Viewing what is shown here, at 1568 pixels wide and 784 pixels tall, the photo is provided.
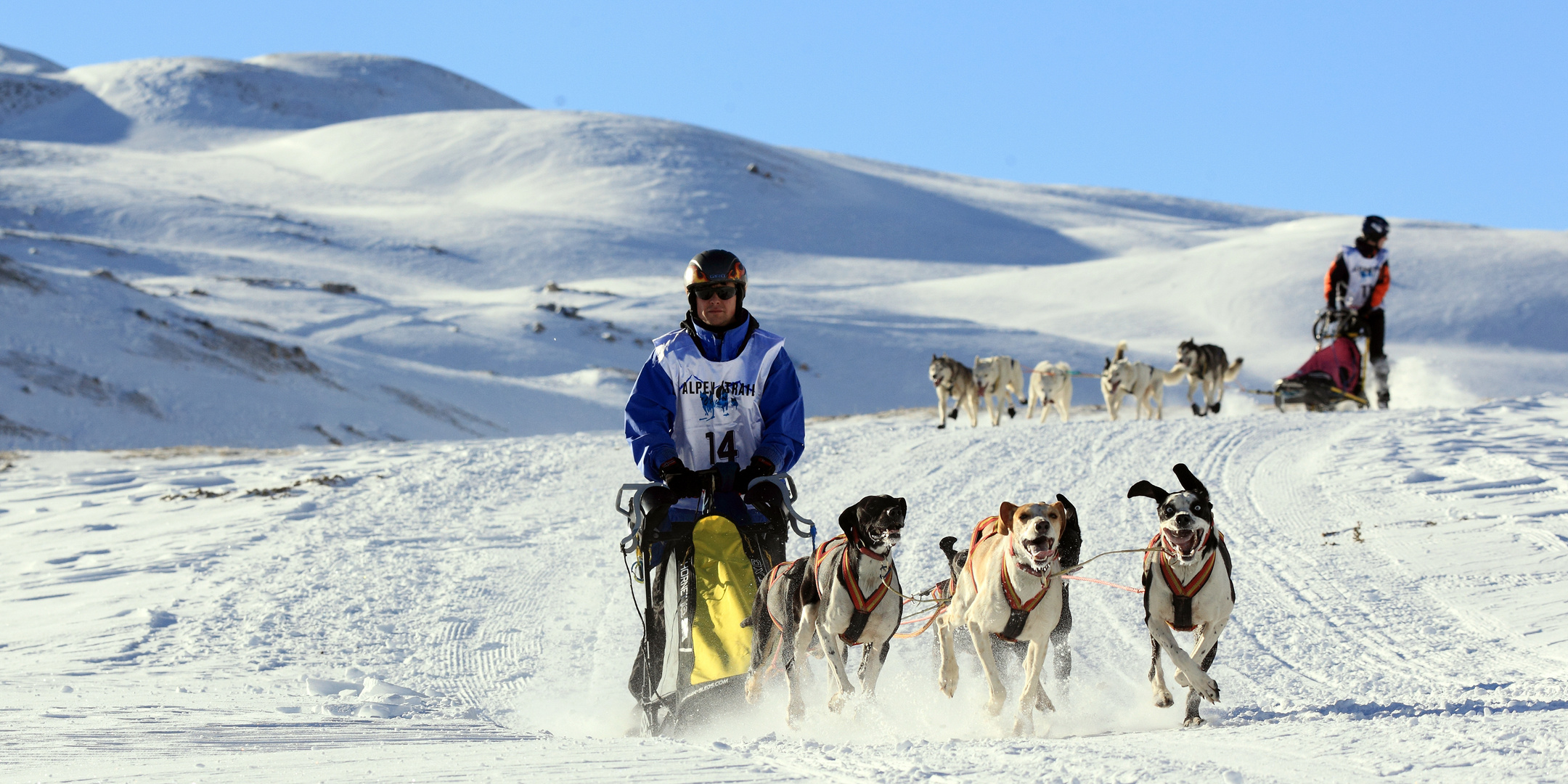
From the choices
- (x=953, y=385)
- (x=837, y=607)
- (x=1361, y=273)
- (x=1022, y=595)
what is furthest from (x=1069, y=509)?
(x=953, y=385)

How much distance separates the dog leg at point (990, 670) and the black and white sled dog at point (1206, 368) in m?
10.9

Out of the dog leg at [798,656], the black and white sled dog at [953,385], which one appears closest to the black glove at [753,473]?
the dog leg at [798,656]

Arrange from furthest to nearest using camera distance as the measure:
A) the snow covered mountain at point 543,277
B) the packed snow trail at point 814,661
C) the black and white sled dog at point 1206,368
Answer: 1. the snow covered mountain at point 543,277
2. the black and white sled dog at point 1206,368
3. the packed snow trail at point 814,661

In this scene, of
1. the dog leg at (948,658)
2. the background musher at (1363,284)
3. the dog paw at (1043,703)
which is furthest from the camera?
the background musher at (1363,284)

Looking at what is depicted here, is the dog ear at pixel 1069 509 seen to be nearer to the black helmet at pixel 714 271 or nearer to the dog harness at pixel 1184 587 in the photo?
the dog harness at pixel 1184 587

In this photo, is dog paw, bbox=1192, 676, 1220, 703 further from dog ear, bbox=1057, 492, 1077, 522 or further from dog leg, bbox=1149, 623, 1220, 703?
dog ear, bbox=1057, 492, 1077, 522

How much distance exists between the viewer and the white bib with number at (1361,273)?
43.9 feet

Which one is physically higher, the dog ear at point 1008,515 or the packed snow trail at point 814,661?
the dog ear at point 1008,515

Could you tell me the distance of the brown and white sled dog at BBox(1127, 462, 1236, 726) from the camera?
4.64m

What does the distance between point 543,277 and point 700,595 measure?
120 feet

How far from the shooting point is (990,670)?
489 cm

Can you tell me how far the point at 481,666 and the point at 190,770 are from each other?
2402 millimetres

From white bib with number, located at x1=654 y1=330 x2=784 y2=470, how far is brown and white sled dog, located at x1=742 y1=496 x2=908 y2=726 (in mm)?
513

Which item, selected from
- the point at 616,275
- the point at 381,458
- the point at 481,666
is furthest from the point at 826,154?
the point at 481,666
